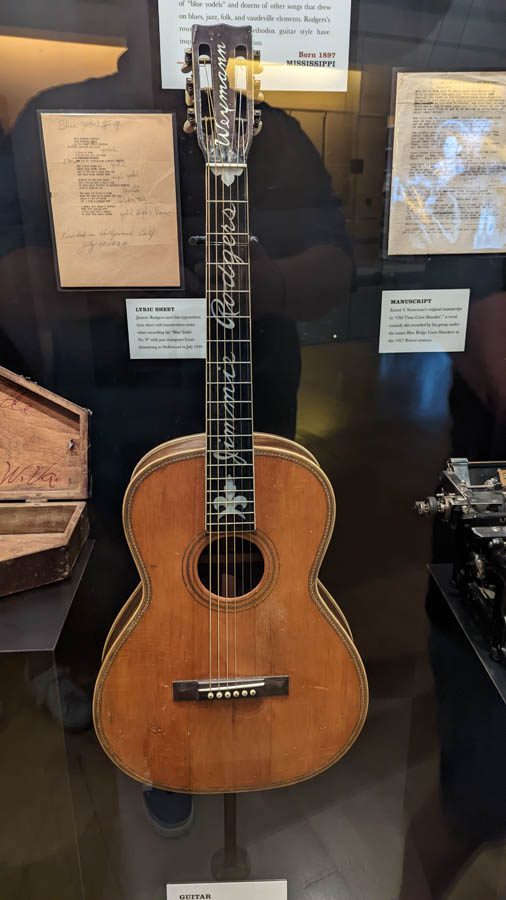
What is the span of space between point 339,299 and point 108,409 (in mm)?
669

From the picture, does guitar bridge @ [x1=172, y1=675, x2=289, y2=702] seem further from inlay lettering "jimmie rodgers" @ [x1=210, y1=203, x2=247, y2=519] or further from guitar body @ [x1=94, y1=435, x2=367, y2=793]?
inlay lettering "jimmie rodgers" @ [x1=210, y1=203, x2=247, y2=519]

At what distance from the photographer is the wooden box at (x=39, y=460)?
1.57m

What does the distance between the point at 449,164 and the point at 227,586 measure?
3.75 feet

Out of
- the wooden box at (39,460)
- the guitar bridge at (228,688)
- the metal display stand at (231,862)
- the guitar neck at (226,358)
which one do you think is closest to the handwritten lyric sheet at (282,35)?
the guitar neck at (226,358)

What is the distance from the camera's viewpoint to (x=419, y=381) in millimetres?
1699

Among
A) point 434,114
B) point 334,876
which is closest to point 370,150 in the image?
point 434,114

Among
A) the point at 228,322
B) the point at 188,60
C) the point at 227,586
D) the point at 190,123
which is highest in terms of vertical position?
the point at 188,60

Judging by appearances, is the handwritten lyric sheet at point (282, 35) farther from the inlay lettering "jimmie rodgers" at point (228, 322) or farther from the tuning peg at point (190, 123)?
the inlay lettering "jimmie rodgers" at point (228, 322)

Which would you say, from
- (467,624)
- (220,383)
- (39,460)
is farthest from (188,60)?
(467,624)

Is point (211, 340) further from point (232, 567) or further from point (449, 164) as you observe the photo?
point (449, 164)

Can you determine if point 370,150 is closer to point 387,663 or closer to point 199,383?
point 199,383

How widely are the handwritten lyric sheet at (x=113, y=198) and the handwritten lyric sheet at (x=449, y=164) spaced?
56 centimetres

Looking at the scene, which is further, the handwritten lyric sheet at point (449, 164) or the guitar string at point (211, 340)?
the handwritten lyric sheet at point (449, 164)

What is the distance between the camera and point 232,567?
1.42m
